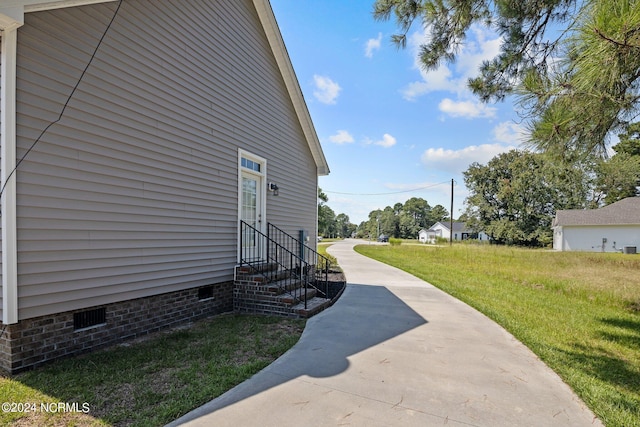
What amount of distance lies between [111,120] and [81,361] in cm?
290

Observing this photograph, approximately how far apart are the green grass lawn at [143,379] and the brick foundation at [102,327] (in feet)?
0.54

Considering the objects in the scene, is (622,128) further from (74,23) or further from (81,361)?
(81,361)

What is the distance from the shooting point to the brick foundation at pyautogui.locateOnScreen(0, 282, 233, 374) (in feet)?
10.1

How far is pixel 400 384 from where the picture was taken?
3070mm

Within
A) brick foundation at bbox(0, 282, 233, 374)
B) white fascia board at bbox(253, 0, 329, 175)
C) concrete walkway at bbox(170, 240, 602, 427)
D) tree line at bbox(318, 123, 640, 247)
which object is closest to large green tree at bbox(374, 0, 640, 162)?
concrete walkway at bbox(170, 240, 602, 427)

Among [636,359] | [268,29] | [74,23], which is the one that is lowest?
[636,359]

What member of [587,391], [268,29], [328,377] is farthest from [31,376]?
[268,29]

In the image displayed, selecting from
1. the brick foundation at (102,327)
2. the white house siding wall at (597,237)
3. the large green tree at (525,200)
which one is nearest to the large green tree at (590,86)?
the brick foundation at (102,327)

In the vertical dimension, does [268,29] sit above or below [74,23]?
above

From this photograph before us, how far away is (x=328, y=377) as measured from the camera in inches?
126

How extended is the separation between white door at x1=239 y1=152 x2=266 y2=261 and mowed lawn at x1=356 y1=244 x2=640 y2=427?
498cm

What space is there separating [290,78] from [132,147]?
5.20 m

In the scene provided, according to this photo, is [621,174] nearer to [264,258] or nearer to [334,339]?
[264,258]

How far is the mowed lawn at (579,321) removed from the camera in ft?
10.2
